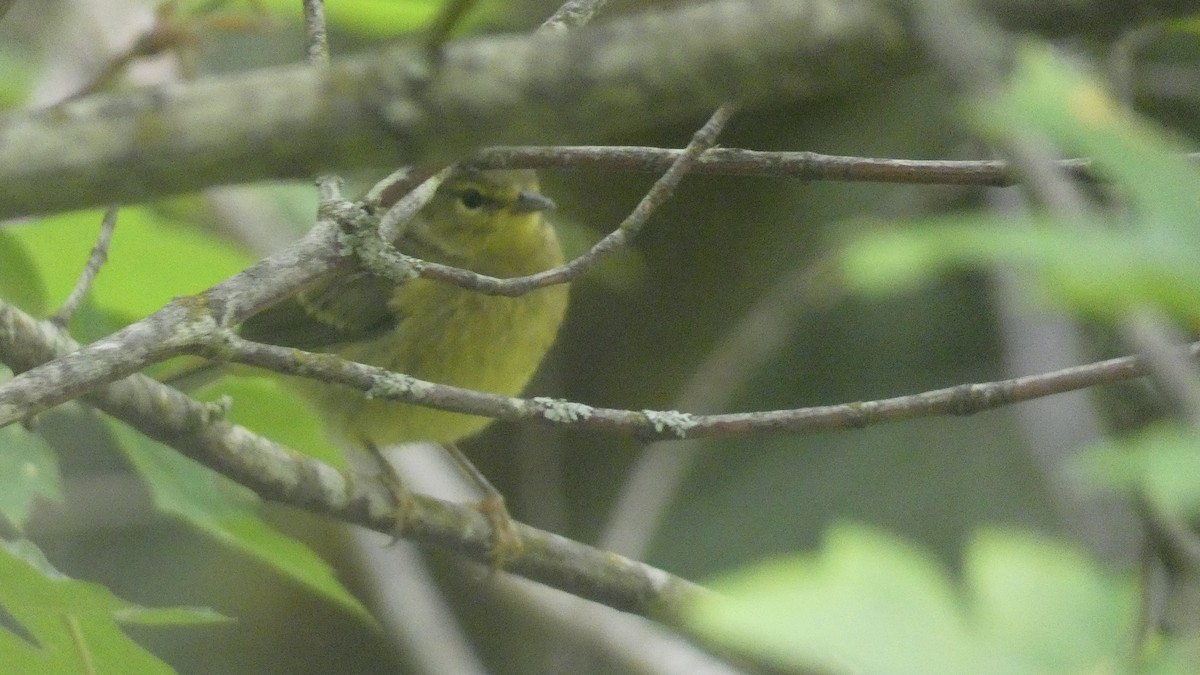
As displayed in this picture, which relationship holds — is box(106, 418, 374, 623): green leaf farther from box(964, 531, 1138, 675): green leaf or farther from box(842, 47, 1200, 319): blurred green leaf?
box(842, 47, 1200, 319): blurred green leaf

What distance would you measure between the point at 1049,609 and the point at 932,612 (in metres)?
0.08

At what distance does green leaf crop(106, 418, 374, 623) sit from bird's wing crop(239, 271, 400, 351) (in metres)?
1.83

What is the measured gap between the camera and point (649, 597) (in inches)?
140

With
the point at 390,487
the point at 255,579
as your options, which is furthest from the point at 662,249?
the point at 390,487

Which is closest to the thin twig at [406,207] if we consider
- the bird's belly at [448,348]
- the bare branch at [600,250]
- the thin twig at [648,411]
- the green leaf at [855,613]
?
the bare branch at [600,250]

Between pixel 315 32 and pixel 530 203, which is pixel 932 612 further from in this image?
pixel 530 203

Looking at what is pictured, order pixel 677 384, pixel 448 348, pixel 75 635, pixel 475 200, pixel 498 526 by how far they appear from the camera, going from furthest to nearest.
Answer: pixel 677 384
pixel 475 200
pixel 448 348
pixel 498 526
pixel 75 635

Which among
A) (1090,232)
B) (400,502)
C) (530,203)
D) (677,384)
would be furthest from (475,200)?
(1090,232)

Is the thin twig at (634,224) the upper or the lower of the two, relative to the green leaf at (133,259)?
upper

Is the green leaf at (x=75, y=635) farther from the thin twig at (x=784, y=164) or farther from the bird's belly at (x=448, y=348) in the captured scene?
the bird's belly at (x=448, y=348)

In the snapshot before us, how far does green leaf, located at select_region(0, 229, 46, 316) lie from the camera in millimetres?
3008

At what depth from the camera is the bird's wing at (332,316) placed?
5059 mm

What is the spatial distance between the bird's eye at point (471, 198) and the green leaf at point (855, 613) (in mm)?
4278

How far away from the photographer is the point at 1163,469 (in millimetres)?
878
